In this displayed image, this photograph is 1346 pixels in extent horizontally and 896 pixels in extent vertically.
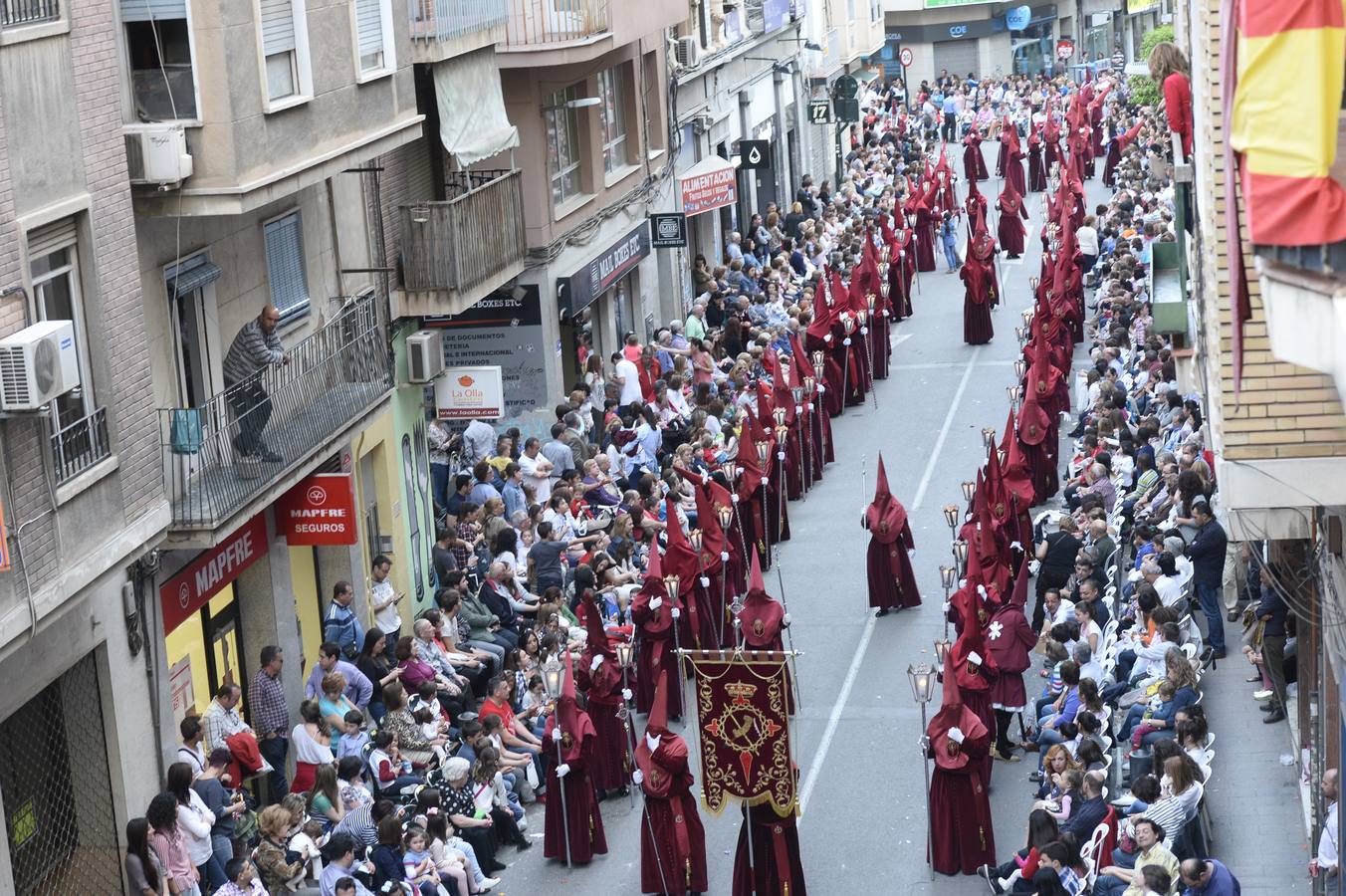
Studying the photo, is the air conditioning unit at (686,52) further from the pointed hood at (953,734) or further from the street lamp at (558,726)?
the pointed hood at (953,734)

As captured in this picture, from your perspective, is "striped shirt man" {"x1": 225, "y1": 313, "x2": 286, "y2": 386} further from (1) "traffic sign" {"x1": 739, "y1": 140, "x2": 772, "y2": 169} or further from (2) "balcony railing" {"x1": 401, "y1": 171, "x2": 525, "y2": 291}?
A: (1) "traffic sign" {"x1": 739, "y1": 140, "x2": 772, "y2": 169}

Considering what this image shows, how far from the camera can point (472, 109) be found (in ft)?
75.1

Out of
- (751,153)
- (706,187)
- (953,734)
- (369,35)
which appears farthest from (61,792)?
(751,153)

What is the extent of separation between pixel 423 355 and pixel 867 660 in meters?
5.43

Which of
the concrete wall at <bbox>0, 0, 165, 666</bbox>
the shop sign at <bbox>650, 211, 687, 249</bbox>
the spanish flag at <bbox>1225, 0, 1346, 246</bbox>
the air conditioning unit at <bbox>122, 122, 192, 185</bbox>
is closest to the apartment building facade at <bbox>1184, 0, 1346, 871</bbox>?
the spanish flag at <bbox>1225, 0, 1346, 246</bbox>

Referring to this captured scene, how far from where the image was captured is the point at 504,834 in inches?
668

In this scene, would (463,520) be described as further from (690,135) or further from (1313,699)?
(690,135)

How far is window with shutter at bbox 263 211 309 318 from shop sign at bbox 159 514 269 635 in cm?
215

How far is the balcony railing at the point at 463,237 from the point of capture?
21.2m

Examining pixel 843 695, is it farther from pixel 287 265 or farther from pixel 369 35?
pixel 369 35

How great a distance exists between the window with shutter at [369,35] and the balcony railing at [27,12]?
15.0ft

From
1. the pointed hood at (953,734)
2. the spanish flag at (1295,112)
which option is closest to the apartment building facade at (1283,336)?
the spanish flag at (1295,112)

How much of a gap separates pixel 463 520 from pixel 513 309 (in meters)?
4.92

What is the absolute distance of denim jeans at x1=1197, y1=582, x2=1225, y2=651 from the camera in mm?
18719
